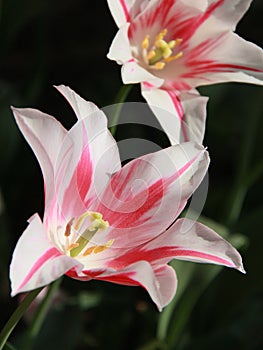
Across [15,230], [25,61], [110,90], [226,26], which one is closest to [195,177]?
[226,26]

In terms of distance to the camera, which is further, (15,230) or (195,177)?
(15,230)

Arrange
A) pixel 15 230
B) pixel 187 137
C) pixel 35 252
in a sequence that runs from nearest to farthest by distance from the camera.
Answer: pixel 35 252 → pixel 187 137 → pixel 15 230

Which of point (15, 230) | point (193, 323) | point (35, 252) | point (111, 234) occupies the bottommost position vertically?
point (193, 323)

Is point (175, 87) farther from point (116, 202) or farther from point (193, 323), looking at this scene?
point (193, 323)

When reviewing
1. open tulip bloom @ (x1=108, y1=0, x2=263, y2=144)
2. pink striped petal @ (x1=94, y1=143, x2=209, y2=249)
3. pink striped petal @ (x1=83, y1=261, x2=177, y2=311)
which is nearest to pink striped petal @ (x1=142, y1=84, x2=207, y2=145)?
open tulip bloom @ (x1=108, y1=0, x2=263, y2=144)

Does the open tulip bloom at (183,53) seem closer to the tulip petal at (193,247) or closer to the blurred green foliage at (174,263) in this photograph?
the tulip petal at (193,247)

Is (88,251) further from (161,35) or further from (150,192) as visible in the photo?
Result: (161,35)
